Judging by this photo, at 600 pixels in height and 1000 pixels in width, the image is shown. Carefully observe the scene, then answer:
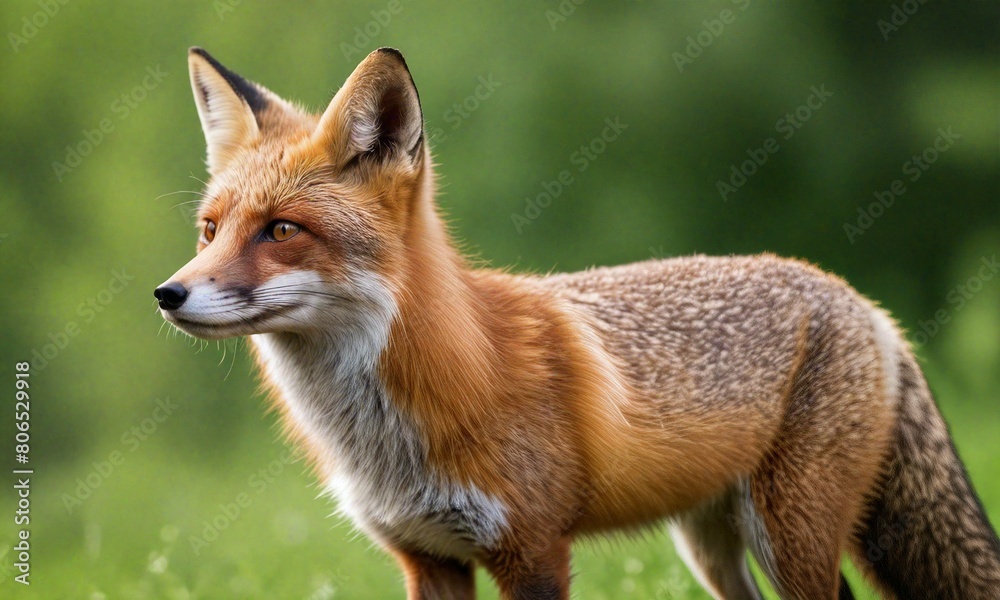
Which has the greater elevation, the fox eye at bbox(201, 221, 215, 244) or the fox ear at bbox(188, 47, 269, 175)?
the fox ear at bbox(188, 47, 269, 175)

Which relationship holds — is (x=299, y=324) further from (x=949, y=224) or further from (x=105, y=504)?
(x=949, y=224)

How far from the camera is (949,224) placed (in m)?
6.80

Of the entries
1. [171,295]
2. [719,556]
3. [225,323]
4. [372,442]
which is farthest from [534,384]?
[719,556]

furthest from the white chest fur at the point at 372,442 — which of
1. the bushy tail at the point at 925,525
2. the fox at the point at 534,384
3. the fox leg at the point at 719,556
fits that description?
the bushy tail at the point at 925,525

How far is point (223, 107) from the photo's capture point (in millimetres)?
3062

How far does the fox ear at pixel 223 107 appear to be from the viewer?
3020 millimetres

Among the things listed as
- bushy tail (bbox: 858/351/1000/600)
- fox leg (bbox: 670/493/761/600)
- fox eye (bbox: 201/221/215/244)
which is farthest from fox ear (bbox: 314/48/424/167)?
bushy tail (bbox: 858/351/1000/600)

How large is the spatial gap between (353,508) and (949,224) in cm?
537

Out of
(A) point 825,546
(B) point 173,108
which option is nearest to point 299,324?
(A) point 825,546

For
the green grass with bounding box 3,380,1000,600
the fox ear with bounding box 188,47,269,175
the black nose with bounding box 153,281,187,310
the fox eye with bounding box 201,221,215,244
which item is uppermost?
the fox ear with bounding box 188,47,269,175

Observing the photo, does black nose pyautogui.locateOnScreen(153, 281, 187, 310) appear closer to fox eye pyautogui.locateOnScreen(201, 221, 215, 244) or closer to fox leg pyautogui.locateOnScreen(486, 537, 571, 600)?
fox eye pyautogui.locateOnScreen(201, 221, 215, 244)

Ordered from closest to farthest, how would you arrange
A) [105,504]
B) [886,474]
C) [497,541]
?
[497,541]
[886,474]
[105,504]

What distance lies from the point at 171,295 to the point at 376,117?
775 mm

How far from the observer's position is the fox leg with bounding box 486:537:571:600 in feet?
9.42
